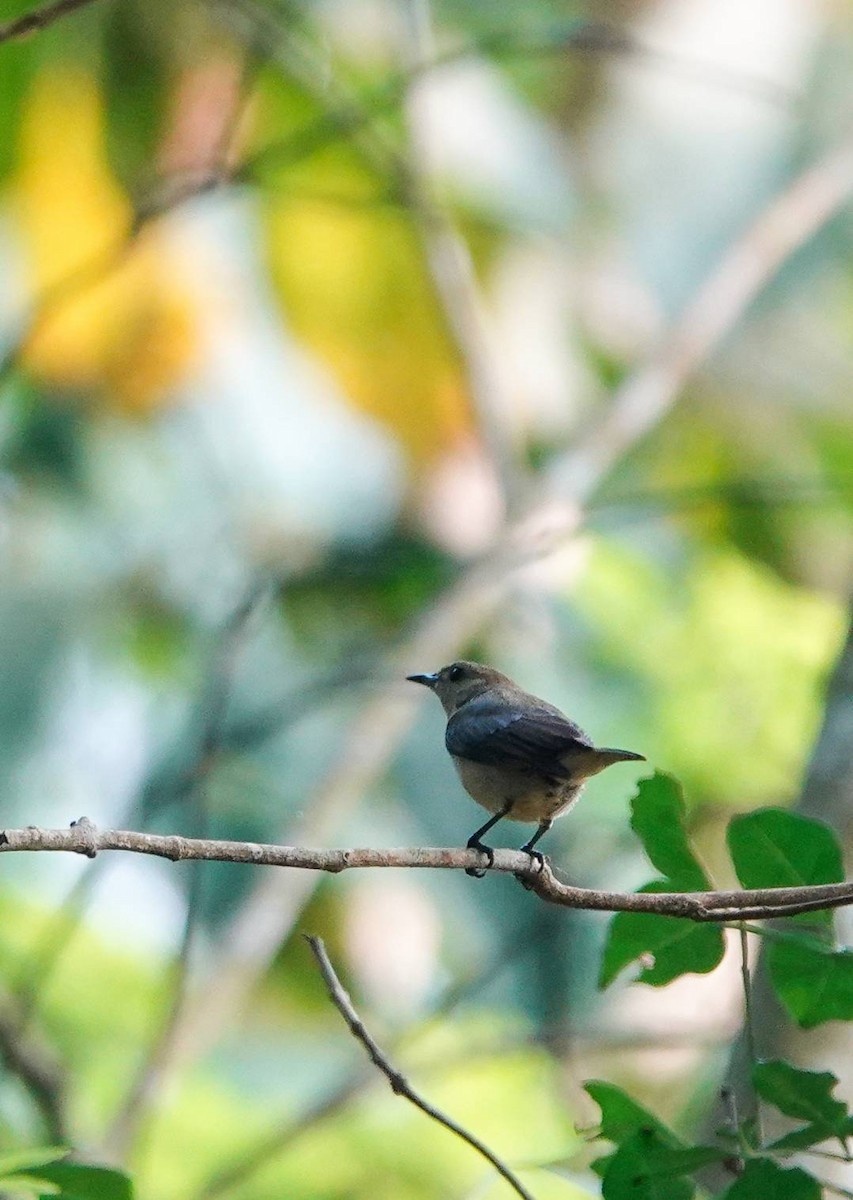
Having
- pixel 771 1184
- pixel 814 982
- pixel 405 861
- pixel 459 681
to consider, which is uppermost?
pixel 459 681

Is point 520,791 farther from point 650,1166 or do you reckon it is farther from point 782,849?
point 650,1166

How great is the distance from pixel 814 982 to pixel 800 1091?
0.17 metres

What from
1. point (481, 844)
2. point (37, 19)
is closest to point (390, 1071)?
point (481, 844)

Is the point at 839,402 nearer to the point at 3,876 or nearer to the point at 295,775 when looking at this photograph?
the point at 295,775

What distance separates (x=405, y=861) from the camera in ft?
4.57

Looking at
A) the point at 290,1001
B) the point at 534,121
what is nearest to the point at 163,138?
the point at 534,121

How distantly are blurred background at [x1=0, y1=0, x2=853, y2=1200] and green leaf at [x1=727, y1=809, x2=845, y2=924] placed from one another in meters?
1.60

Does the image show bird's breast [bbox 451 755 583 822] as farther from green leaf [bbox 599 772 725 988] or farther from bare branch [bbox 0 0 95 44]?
bare branch [bbox 0 0 95 44]

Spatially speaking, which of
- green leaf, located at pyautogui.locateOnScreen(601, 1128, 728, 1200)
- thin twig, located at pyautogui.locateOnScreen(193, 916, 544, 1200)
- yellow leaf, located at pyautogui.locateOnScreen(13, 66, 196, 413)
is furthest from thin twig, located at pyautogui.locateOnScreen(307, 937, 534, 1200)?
yellow leaf, located at pyautogui.locateOnScreen(13, 66, 196, 413)

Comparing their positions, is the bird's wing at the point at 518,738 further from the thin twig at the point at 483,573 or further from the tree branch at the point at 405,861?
the tree branch at the point at 405,861

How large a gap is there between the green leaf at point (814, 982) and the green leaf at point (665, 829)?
5.0 inches

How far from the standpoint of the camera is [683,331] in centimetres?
501

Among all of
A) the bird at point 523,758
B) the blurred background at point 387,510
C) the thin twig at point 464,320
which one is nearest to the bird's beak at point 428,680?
the blurred background at point 387,510

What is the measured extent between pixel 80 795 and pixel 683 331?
2.58m
